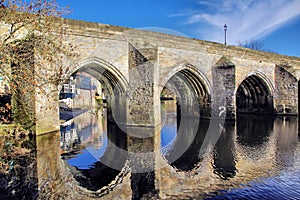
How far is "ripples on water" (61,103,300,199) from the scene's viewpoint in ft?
18.4

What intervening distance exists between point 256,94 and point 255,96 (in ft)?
1.24

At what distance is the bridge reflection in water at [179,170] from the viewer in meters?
5.59

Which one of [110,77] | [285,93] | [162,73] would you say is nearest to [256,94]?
[285,93]

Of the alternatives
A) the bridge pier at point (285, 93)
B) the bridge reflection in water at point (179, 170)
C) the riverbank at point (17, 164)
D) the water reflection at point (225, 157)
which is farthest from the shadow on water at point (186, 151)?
the bridge pier at point (285, 93)

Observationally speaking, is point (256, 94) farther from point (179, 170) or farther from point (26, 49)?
point (26, 49)

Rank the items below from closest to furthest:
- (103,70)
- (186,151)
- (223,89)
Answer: (186,151), (103,70), (223,89)

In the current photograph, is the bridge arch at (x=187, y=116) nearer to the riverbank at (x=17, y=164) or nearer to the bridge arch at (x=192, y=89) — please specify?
the bridge arch at (x=192, y=89)

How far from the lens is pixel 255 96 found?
1020 inches

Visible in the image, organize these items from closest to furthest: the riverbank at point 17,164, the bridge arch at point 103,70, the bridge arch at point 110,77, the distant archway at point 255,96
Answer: the riverbank at point 17,164
the bridge arch at point 103,70
the bridge arch at point 110,77
the distant archway at point 255,96

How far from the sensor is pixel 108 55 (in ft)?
46.1

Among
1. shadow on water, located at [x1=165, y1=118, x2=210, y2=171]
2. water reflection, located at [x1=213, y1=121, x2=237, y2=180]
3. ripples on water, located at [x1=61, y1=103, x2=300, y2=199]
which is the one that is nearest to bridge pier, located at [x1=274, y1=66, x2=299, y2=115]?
ripples on water, located at [x1=61, y1=103, x2=300, y2=199]

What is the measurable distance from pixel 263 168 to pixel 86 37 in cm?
1074

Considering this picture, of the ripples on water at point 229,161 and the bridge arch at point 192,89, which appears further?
the bridge arch at point 192,89

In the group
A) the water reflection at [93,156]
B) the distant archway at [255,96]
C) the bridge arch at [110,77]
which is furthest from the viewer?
the distant archway at [255,96]
